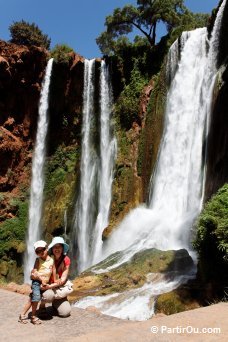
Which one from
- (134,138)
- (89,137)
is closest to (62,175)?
(89,137)

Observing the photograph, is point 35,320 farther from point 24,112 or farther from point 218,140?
point 24,112

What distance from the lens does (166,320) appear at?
184 inches

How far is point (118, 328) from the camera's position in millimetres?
4578

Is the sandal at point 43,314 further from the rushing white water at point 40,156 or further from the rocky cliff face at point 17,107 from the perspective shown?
the rocky cliff face at point 17,107

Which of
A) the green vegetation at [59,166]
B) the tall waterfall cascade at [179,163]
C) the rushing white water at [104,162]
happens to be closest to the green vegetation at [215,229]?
the tall waterfall cascade at [179,163]

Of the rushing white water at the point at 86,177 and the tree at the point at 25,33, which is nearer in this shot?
the rushing white water at the point at 86,177

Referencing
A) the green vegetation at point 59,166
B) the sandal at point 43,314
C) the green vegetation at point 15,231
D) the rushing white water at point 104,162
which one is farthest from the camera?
the green vegetation at point 59,166

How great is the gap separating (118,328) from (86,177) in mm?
20609

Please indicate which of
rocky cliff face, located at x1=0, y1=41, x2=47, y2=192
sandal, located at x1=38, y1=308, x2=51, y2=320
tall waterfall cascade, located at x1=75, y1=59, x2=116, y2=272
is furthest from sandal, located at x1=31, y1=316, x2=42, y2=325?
rocky cliff face, located at x1=0, y1=41, x2=47, y2=192

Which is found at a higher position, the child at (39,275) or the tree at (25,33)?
the tree at (25,33)

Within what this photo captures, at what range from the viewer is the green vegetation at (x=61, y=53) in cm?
2686

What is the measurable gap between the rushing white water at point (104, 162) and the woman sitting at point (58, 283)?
1437 cm

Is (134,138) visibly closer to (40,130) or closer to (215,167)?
(40,130)

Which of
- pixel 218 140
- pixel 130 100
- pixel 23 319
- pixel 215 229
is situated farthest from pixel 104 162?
pixel 23 319
